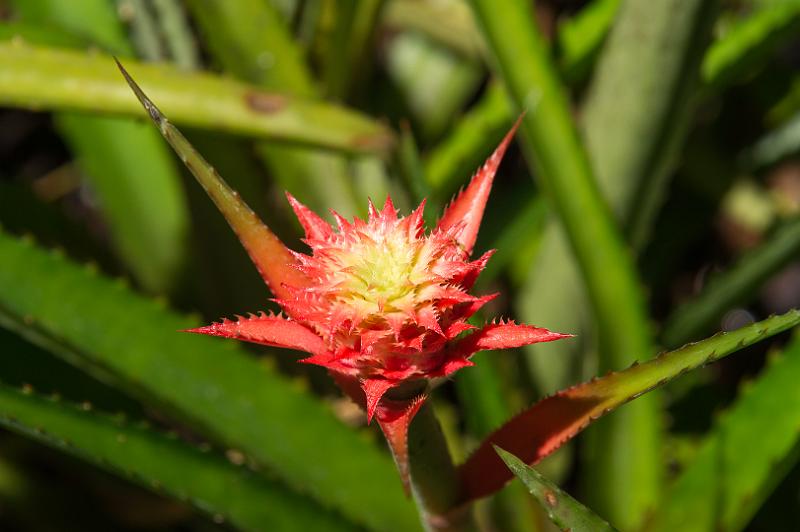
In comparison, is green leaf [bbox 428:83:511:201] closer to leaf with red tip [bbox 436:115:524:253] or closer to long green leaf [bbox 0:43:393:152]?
long green leaf [bbox 0:43:393:152]

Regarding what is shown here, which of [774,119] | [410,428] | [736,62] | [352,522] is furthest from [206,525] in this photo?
[774,119]

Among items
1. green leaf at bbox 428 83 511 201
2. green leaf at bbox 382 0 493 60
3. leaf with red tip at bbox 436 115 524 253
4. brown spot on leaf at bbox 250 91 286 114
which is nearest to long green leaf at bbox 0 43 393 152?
brown spot on leaf at bbox 250 91 286 114

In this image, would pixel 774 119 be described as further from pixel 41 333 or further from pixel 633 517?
pixel 41 333

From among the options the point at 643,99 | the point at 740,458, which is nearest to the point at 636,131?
the point at 643,99

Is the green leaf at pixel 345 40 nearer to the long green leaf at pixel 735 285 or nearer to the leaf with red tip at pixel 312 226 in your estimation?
the long green leaf at pixel 735 285

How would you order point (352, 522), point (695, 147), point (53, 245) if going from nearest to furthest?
point (352, 522)
point (53, 245)
point (695, 147)

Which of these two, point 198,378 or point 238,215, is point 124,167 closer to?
point 198,378

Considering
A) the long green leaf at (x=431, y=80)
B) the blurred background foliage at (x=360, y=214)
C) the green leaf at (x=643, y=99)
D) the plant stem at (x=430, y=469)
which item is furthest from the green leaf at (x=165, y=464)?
the long green leaf at (x=431, y=80)
